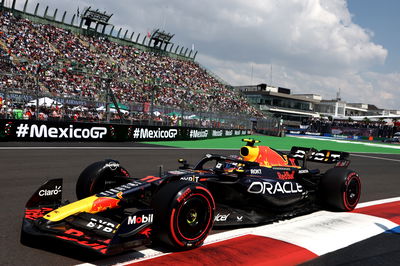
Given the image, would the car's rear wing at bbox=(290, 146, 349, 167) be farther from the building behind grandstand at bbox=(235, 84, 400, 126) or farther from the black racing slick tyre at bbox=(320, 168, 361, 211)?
the building behind grandstand at bbox=(235, 84, 400, 126)

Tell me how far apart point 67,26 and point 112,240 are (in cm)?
4339

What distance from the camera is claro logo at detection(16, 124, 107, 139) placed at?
575 inches

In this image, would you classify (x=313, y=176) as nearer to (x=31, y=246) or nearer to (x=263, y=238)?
(x=263, y=238)

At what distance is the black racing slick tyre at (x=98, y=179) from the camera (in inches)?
195

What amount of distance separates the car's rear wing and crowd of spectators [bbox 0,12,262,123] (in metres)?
12.5

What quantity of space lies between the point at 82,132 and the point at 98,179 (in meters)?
12.0

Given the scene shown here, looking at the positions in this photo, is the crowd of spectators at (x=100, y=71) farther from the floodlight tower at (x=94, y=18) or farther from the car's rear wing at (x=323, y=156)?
the car's rear wing at (x=323, y=156)

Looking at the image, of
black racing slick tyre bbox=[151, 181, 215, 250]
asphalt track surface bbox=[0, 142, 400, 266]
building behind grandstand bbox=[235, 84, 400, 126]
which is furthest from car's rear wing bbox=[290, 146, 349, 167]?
building behind grandstand bbox=[235, 84, 400, 126]

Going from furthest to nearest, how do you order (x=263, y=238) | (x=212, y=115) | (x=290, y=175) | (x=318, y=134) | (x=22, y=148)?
(x=318, y=134) < (x=212, y=115) < (x=22, y=148) < (x=290, y=175) < (x=263, y=238)

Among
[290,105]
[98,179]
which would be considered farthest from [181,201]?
[290,105]

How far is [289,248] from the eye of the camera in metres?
4.09

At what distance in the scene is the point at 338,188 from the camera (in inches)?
228

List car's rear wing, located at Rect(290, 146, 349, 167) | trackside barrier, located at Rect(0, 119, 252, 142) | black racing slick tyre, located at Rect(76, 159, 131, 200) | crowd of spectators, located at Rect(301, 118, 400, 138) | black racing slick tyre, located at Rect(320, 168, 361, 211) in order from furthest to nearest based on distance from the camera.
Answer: crowd of spectators, located at Rect(301, 118, 400, 138) < trackside barrier, located at Rect(0, 119, 252, 142) < car's rear wing, located at Rect(290, 146, 349, 167) < black racing slick tyre, located at Rect(320, 168, 361, 211) < black racing slick tyre, located at Rect(76, 159, 131, 200)

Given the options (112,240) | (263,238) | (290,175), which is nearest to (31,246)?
(112,240)
